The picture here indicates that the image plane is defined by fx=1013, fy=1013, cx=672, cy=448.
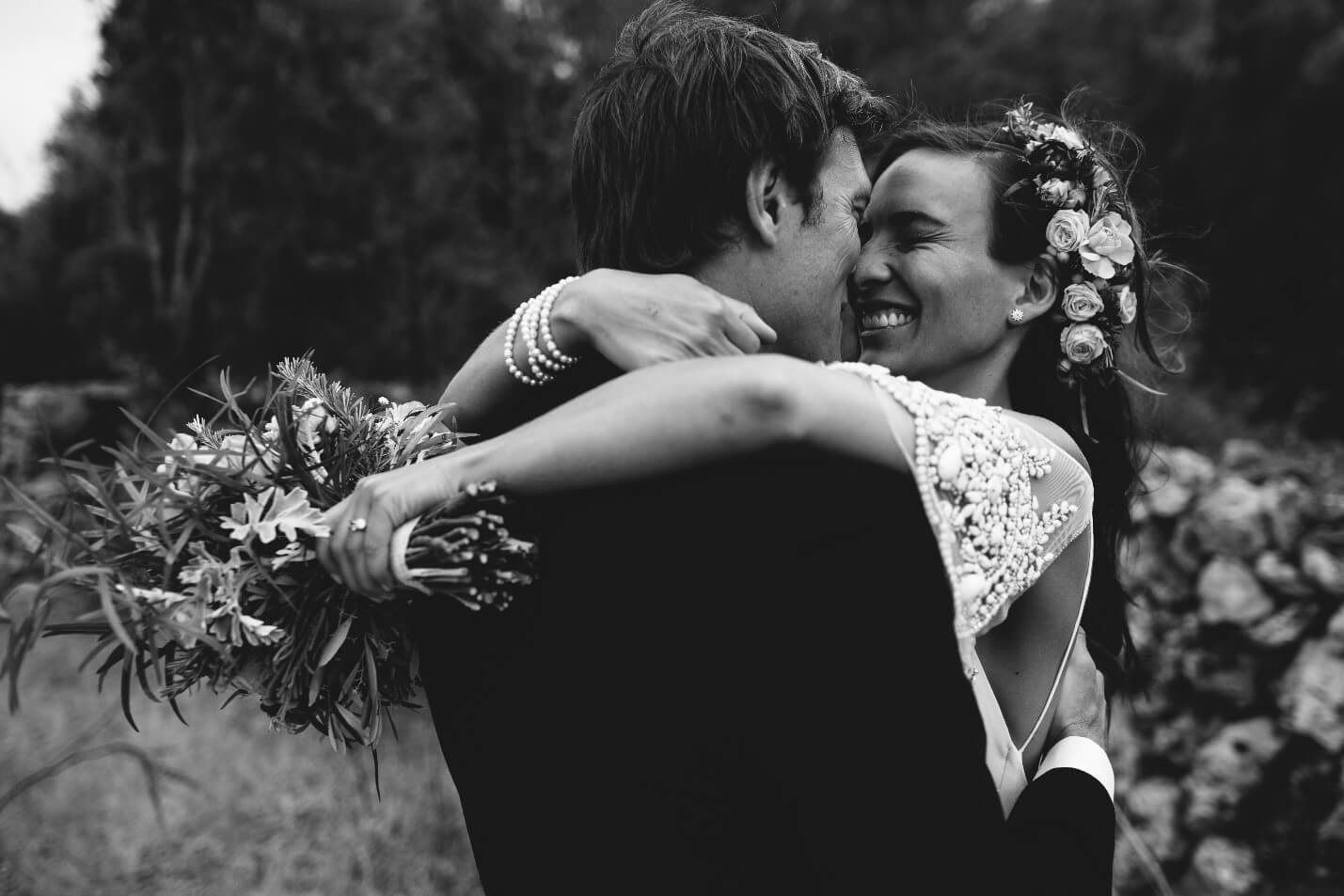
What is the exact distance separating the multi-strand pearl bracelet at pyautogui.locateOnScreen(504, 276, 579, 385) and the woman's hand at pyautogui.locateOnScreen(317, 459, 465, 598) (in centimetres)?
45

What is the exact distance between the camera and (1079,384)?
284cm

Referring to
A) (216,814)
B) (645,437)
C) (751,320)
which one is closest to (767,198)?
(751,320)

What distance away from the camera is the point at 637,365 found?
5.89 feet

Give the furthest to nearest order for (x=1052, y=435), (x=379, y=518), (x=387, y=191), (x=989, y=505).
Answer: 1. (x=387, y=191)
2. (x=1052, y=435)
3. (x=989, y=505)
4. (x=379, y=518)

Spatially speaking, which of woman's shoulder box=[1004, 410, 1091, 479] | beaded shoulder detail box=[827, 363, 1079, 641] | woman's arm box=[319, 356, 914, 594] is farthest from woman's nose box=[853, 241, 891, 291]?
woman's arm box=[319, 356, 914, 594]

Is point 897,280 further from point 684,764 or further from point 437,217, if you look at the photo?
point 437,217

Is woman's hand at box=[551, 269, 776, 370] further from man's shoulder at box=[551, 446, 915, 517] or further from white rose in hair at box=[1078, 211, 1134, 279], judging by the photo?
white rose in hair at box=[1078, 211, 1134, 279]

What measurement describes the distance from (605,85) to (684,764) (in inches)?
51.1

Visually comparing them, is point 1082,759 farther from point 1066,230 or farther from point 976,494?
point 1066,230

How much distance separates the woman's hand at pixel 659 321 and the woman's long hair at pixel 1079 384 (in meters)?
1.12

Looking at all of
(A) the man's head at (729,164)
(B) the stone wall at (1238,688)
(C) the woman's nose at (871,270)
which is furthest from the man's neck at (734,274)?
(B) the stone wall at (1238,688)

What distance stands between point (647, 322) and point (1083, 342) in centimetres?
141

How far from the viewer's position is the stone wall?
15.8 feet

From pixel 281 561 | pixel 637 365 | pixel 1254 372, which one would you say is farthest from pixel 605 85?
pixel 1254 372
